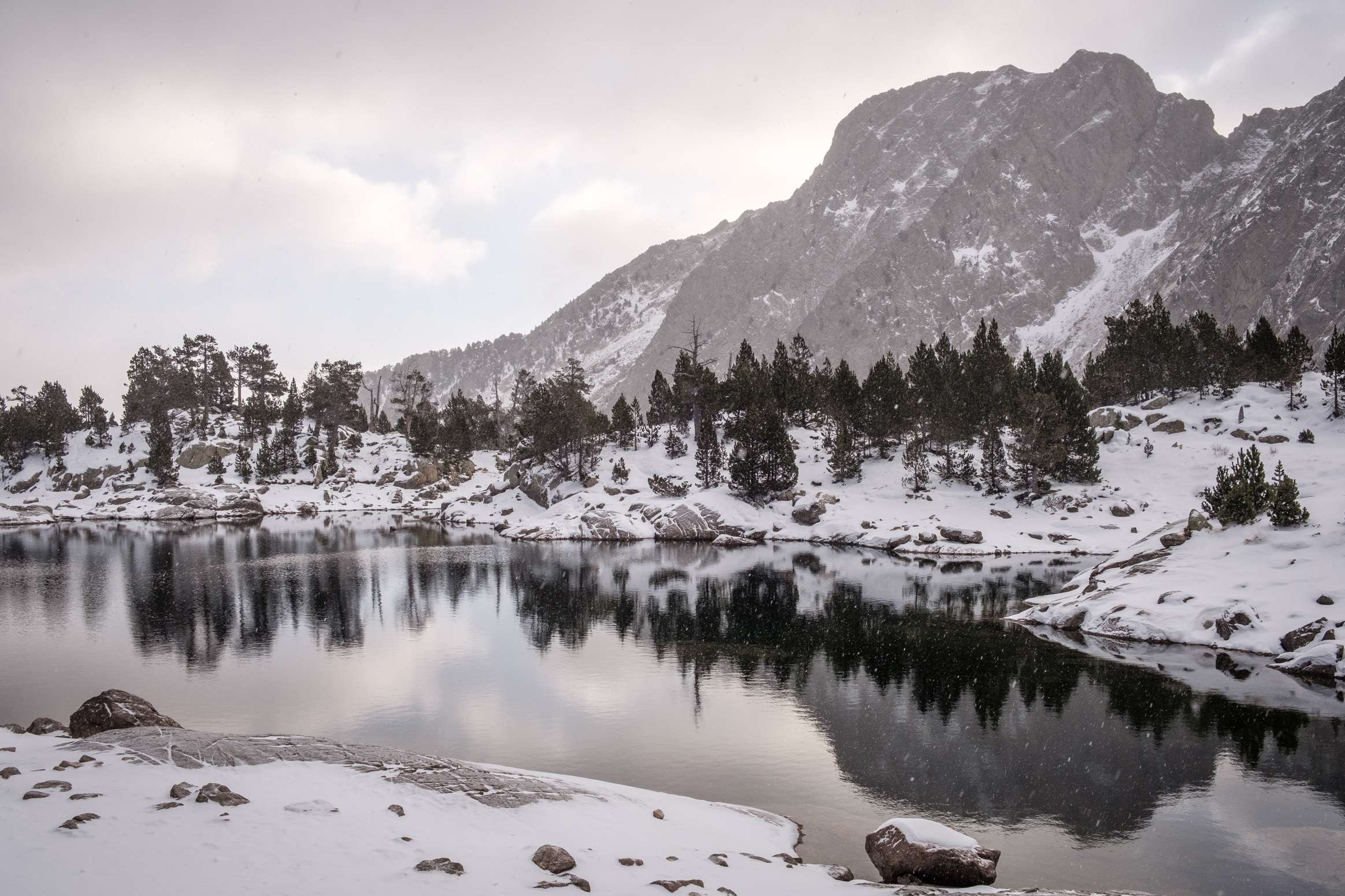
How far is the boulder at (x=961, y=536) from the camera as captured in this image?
61000mm

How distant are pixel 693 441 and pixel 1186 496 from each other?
50.5 m

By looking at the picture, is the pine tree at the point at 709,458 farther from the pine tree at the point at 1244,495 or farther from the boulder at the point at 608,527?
the pine tree at the point at 1244,495

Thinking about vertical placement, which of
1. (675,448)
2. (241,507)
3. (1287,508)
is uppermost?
(675,448)

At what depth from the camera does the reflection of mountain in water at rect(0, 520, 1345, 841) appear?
1777 centimetres

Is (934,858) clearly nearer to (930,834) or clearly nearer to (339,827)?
(930,834)

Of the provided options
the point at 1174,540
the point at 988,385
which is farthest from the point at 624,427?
the point at 1174,540

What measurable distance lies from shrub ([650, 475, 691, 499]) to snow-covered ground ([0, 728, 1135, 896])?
2468 inches

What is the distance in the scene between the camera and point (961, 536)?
61.4 metres

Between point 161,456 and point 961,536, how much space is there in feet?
353

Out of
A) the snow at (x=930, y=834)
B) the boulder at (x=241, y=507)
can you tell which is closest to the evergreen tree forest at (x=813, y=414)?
the boulder at (x=241, y=507)

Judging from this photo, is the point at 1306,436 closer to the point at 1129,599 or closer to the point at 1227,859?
the point at 1129,599

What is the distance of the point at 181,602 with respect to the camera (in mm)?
39562

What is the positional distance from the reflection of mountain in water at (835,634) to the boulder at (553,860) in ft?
27.9

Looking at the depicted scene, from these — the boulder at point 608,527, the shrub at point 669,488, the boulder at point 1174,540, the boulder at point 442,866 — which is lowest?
the boulder at point 608,527
